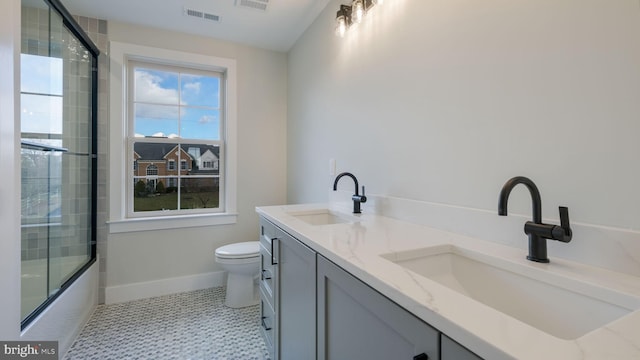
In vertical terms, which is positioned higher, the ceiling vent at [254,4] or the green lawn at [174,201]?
the ceiling vent at [254,4]

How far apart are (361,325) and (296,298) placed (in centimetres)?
50

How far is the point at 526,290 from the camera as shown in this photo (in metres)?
0.74

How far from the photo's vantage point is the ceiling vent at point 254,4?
2.10 metres

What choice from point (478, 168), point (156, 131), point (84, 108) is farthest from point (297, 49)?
point (478, 168)

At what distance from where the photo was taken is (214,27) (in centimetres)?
247

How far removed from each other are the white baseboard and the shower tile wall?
10 centimetres

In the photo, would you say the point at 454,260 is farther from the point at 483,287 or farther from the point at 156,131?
the point at 156,131

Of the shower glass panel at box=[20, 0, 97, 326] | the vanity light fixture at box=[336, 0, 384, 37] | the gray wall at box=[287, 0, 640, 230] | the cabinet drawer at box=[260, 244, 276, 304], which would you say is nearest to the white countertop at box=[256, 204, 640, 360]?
the gray wall at box=[287, 0, 640, 230]

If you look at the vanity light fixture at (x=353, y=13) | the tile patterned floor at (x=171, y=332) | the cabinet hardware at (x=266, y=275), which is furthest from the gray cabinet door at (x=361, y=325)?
the vanity light fixture at (x=353, y=13)

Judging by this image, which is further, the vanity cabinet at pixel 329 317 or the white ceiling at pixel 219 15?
the white ceiling at pixel 219 15

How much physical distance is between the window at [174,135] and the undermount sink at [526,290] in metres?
2.38

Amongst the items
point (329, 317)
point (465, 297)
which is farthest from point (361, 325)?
point (465, 297)
